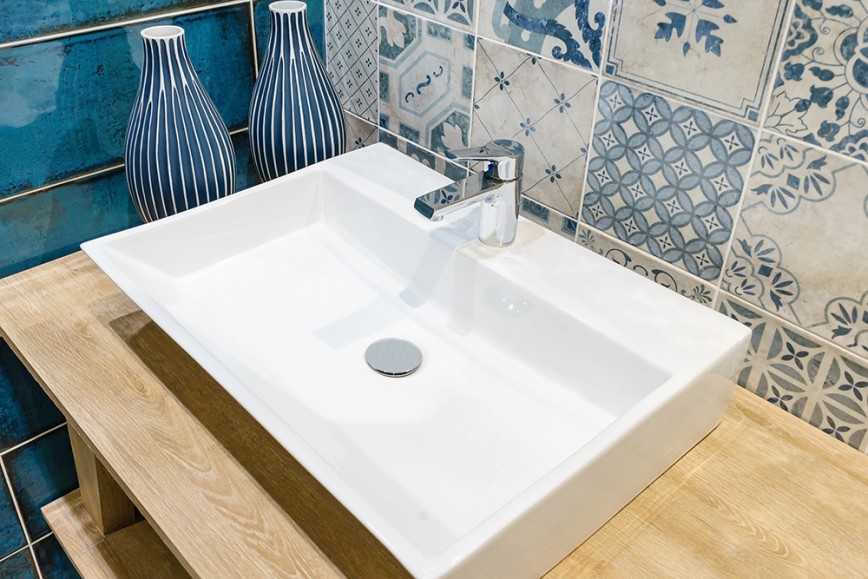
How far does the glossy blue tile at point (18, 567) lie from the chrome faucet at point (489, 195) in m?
0.96

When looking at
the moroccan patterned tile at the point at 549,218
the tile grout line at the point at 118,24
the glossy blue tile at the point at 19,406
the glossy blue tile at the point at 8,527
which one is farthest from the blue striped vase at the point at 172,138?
the glossy blue tile at the point at 8,527

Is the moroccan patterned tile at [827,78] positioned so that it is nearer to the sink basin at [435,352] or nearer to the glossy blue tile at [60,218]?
the sink basin at [435,352]

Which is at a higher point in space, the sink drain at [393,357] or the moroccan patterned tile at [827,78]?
the moroccan patterned tile at [827,78]

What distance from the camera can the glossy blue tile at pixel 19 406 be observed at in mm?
1142

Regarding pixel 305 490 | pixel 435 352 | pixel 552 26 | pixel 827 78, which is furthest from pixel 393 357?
pixel 827 78

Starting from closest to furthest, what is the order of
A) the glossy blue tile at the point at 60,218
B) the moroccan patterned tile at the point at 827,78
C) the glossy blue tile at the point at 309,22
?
the moroccan patterned tile at the point at 827,78, the glossy blue tile at the point at 60,218, the glossy blue tile at the point at 309,22

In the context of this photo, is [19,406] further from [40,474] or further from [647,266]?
[647,266]

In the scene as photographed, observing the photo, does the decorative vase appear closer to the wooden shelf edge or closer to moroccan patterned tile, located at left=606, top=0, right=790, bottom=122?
moroccan patterned tile, located at left=606, top=0, right=790, bottom=122

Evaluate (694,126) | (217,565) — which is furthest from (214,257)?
(694,126)

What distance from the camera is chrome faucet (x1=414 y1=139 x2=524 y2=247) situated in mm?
870

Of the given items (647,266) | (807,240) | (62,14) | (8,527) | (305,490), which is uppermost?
(62,14)

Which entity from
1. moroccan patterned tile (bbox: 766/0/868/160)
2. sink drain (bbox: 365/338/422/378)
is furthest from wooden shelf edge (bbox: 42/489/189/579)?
moroccan patterned tile (bbox: 766/0/868/160)

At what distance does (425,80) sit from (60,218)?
53 centimetres

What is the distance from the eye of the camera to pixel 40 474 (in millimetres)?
1249
